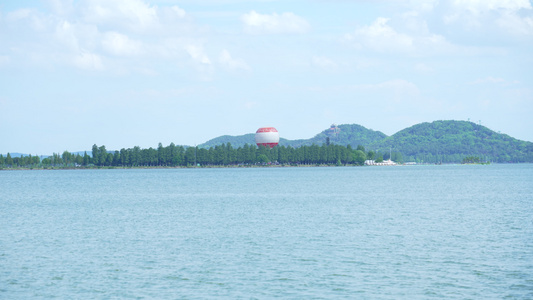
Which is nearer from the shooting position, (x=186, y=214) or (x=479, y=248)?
(x=479, y=248)

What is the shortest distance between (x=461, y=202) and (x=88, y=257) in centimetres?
4907

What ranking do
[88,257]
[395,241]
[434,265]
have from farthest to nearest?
1. [395,241]
2. [88,257]
3. [434,265]

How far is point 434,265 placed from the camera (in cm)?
3017

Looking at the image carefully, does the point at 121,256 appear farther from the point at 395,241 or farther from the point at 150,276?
the point at 395,241

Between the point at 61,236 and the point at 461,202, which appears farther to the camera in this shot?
the point at 461,202

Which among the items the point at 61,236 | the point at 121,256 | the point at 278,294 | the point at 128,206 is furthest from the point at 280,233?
the point at 128,206

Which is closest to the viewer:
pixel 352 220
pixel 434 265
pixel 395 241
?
pixel 434 265

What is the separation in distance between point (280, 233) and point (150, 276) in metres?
16.0

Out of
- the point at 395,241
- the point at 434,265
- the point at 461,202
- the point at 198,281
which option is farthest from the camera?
the point at 461,202

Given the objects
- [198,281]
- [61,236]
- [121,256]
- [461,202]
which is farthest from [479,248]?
[461,202]

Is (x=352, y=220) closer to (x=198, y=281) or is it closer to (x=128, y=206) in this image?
(x=198, y=281)

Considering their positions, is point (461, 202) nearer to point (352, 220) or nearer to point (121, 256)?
point (352, 220)

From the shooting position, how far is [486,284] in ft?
85.7

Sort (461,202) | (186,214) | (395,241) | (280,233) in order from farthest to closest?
1. (461,202)
2. (186,214)
3. (280,233)
4. (395,241)
